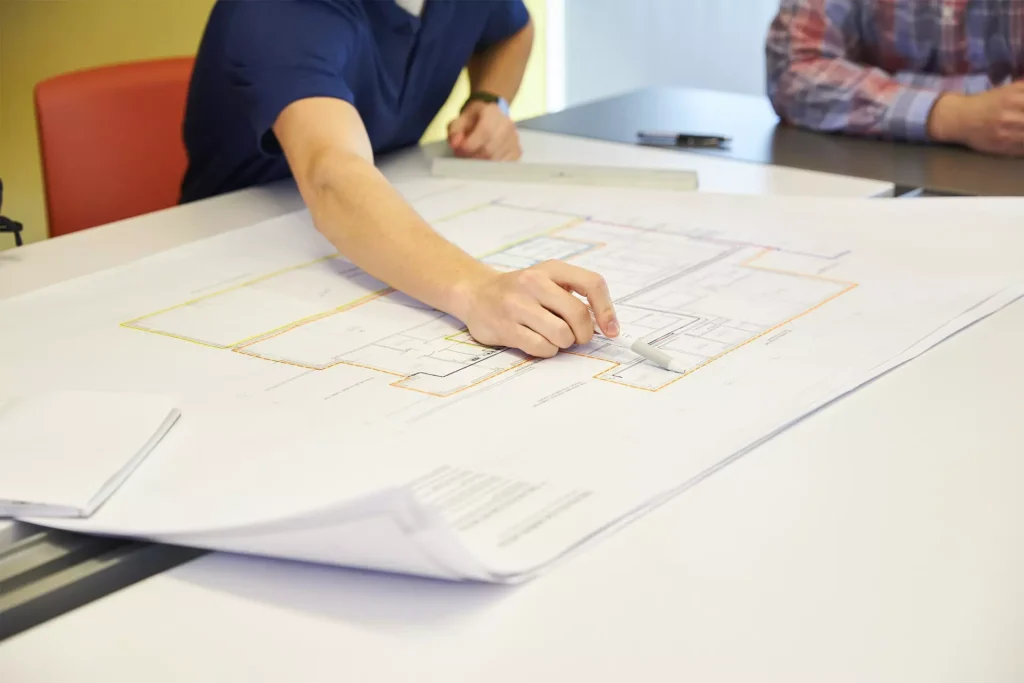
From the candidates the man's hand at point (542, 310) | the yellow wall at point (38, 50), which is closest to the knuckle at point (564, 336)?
the man's hand at point (542, 310)

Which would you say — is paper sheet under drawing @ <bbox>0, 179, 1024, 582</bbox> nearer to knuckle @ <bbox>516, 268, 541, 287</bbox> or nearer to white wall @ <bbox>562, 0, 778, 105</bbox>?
knuckle @ <bbox>516, 268, 541, 287</bbox>

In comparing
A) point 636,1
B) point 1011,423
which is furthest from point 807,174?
point 636,1

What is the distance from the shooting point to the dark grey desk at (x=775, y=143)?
58.1 inches

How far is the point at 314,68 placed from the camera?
51.5 inches

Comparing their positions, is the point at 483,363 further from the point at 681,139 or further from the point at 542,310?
the point at 681,139

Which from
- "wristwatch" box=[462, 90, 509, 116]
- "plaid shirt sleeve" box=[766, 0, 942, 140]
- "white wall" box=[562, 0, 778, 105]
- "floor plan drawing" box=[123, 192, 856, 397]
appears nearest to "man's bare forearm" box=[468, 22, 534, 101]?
"wristwatch" box=[462, 90, 509, 116]

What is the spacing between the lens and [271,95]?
1.30 m

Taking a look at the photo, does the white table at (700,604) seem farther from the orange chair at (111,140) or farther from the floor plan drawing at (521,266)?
the orange chair at (111,140)

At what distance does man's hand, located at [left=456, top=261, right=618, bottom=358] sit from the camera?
36.2 inches

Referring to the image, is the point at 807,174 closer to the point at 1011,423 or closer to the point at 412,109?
the point at 412,109

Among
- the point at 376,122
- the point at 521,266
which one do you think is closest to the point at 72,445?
the point at 521,266

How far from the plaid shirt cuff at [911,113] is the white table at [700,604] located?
1.00 metres

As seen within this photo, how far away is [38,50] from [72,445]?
6.96ft

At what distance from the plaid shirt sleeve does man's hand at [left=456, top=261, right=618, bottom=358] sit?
0.93 meters
